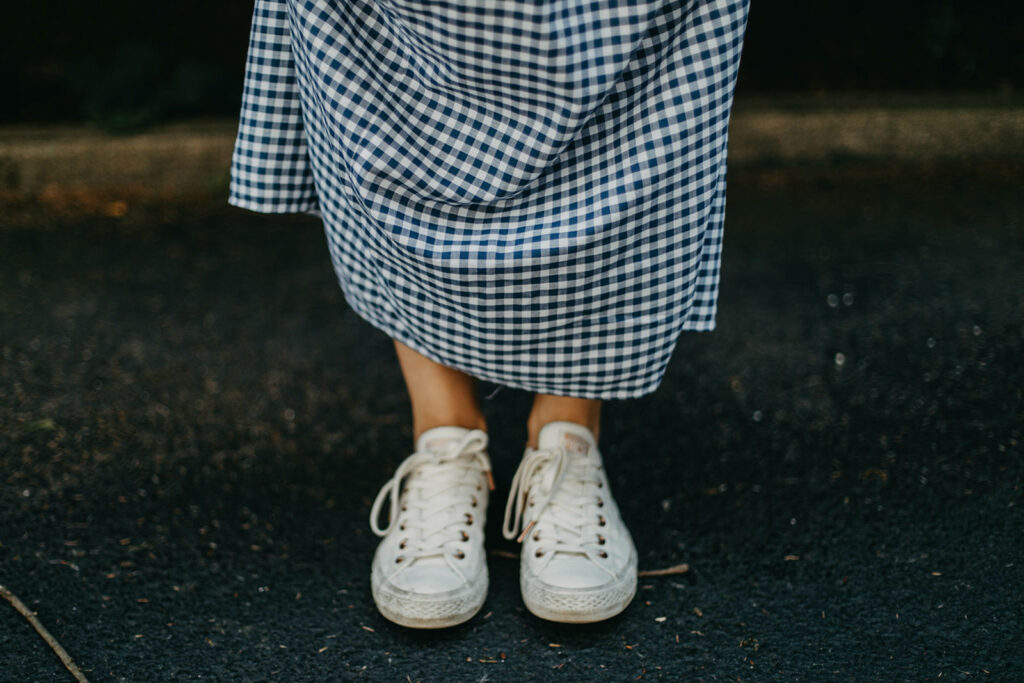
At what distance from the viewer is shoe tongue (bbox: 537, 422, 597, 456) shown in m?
1.23

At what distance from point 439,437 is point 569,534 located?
0.76 feet

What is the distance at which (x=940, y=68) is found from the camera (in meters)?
2.79

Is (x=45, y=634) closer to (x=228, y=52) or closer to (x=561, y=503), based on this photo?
(x=561, y=503)

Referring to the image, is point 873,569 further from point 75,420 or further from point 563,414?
point 75,420

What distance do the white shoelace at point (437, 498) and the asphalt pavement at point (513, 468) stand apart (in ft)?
0.30

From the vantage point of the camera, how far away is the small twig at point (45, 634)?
104 centimetres

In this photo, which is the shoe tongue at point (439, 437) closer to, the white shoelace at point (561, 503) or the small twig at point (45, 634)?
the white shoelace at point (561, 503)

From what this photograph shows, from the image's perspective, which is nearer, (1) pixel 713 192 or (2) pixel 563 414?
(1) pixel 713 192

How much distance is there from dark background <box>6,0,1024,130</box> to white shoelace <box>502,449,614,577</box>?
1.97 meters

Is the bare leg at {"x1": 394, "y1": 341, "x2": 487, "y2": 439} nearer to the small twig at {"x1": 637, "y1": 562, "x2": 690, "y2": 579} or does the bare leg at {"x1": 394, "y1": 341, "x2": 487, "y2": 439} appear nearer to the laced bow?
the laced bow

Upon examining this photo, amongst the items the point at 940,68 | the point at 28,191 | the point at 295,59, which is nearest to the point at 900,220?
the point at 940,68

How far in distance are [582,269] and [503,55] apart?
0.83ft

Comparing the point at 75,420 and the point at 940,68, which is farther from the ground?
the point at 940,68

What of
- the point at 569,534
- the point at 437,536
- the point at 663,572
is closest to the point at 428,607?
the point at 437,536
